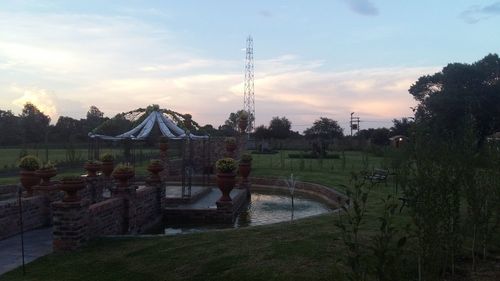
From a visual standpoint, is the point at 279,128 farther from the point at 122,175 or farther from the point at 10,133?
the point at 122,175

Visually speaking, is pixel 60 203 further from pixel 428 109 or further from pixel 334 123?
pixel 334 123

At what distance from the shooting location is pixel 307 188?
1850cm

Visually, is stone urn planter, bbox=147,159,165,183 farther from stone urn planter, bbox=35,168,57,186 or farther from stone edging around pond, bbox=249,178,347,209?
stone edging around pond, bbox=249,178,347,209

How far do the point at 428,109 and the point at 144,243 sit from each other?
34629 mm

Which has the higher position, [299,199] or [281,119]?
[281,119]

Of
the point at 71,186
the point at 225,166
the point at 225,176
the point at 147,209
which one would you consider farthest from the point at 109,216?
the point at 225,166

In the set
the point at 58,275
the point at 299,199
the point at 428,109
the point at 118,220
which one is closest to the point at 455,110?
the point at 428,109

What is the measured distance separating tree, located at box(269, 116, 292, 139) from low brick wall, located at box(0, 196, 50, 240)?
187ft

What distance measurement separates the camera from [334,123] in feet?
230

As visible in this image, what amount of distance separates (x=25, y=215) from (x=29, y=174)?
1669 millimetres

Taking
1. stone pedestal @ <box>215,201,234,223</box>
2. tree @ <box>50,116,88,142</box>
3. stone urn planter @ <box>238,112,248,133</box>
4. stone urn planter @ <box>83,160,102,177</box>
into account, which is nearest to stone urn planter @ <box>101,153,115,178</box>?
stone urn planter @ <box>83,160,102,177</box>

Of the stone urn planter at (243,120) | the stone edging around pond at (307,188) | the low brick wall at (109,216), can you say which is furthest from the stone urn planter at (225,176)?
the stone urn planter at (243,120)

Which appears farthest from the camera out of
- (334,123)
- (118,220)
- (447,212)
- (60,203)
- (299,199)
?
(334,123)

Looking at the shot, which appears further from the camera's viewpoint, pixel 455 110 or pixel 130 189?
pixel 455 110
